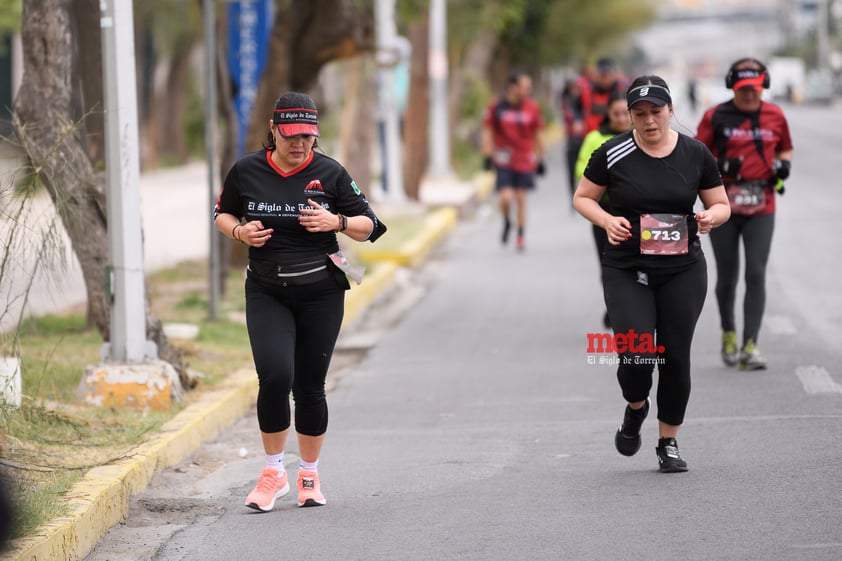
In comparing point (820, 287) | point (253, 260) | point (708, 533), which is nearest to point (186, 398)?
point (253, 260)

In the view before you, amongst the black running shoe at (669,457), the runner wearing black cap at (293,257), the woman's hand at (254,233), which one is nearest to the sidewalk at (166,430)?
the runner wearing black cap at (293,257)

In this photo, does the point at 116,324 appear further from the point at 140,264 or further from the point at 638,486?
the point at 638,486

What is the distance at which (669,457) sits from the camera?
6879 millimetres

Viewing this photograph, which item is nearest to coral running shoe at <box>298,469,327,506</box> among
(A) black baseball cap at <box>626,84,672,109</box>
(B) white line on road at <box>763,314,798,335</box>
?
(A) black baseball cap at <box>626,84,672,109</box>

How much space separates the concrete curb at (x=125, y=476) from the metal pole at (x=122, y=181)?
2.07 feet

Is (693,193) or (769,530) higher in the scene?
(693,193)

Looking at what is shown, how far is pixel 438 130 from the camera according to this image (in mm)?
28562

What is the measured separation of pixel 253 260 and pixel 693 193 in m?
2.05

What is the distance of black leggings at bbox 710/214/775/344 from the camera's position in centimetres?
932

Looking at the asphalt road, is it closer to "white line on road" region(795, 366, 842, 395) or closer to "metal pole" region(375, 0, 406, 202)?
"white line on road" region(795, 366, 842, 395)

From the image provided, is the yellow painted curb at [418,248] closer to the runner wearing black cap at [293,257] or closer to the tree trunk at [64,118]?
the tree trunk at [64,118]

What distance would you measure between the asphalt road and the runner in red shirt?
4.36 metres

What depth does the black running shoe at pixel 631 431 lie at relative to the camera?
275 inches

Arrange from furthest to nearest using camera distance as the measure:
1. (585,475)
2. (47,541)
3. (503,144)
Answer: (503,144) < (585,475) < (47,541)
